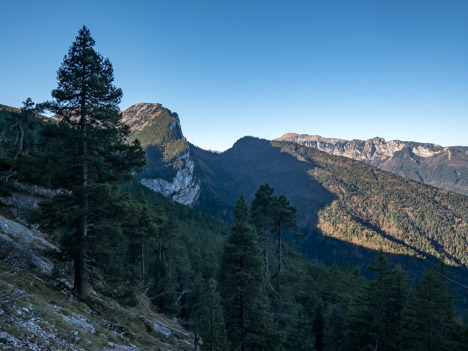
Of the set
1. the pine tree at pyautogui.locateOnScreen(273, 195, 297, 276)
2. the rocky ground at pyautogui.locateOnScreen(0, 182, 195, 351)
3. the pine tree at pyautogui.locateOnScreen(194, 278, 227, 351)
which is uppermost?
the pine tree at pyautogui.locateOnScreen(273, 195, 297, 276)

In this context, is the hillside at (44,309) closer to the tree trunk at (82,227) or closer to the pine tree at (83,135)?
the tree trunk at (82,227)

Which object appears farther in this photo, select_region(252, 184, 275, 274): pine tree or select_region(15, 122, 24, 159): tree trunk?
select_region(252, 184, 275, 274): pine tree

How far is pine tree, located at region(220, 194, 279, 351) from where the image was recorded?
747 inches

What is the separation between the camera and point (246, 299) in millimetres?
19188

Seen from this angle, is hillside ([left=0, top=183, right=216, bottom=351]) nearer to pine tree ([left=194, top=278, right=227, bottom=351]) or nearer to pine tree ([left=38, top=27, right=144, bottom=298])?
pine tree ([left=38, top=27, right=144, bottom=298])

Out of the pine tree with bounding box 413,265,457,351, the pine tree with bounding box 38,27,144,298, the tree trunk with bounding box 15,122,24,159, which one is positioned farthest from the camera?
the tree trunk with bounding box 15,122,24,159

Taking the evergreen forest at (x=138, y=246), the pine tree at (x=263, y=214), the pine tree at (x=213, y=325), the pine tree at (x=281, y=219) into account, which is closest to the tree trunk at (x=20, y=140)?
the evergreen forest at (x=138, y=246)

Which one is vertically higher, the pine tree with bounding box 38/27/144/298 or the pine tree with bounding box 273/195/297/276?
the pine tree with bounding box 38/27/144/298

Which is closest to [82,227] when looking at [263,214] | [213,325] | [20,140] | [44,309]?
[44,309]

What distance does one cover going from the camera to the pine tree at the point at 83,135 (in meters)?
12.5

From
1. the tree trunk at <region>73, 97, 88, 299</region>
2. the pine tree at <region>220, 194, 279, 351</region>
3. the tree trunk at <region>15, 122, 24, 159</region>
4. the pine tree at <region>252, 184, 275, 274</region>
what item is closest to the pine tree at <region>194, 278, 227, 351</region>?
the pine tree at <region>220, 194, 279, 351</region>

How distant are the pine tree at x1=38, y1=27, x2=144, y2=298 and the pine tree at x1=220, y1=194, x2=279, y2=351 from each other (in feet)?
32.9

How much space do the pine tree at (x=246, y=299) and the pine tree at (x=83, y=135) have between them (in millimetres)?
10041

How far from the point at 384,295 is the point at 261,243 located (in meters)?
12.6
